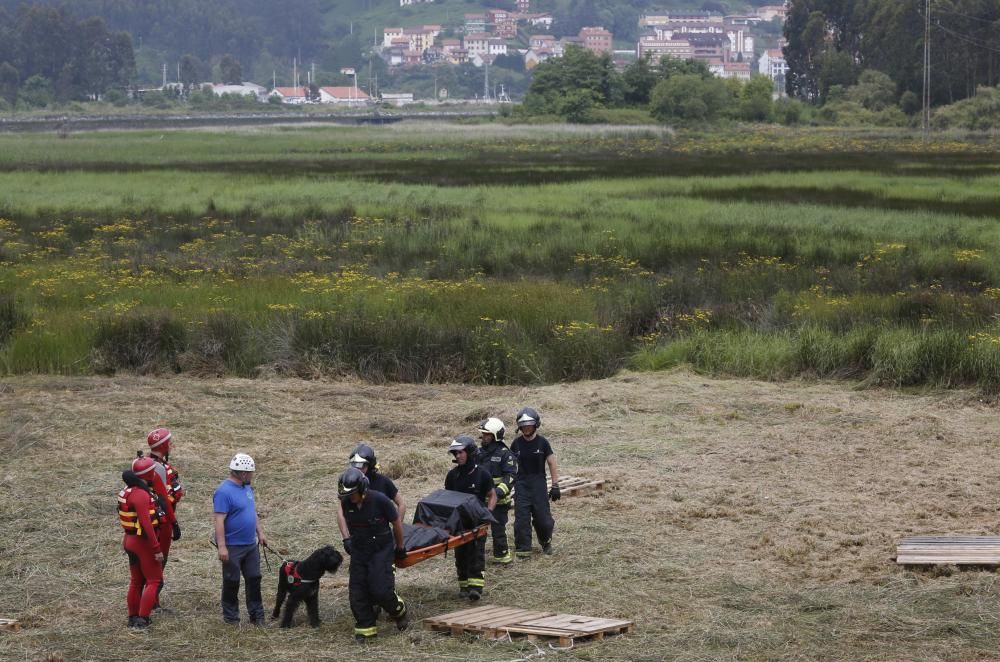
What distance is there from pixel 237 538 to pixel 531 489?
2.84 meters

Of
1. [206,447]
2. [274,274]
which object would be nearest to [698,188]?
[274,274]

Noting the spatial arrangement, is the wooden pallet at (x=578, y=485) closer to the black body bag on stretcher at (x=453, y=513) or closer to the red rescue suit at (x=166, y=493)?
the black body bag on stretcher at (x=453, y=513)

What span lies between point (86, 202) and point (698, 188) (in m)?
19.0

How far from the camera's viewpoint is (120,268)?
29.7 metres

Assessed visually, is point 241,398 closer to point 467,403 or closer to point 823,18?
point 467,403

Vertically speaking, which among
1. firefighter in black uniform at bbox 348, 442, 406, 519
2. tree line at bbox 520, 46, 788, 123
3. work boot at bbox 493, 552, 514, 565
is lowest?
work boot at bbox 493, 552, 514, 565

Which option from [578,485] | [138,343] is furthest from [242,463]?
[138,343]

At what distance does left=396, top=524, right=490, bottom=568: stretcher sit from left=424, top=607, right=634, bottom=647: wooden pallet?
46 cm

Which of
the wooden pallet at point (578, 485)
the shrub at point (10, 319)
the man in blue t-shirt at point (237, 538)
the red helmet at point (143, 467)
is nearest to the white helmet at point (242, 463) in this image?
the man in blue t-shirt at point (237, 538)

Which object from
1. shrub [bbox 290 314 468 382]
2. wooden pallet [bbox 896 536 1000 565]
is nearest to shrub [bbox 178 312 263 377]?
shrub [bbox 290 314 468 382]

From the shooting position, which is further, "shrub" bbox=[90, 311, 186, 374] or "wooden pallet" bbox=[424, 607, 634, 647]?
"shrub" bbox=[90, 311, 186, 374]

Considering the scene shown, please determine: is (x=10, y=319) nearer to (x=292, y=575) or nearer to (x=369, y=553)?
(x=292, y=575)

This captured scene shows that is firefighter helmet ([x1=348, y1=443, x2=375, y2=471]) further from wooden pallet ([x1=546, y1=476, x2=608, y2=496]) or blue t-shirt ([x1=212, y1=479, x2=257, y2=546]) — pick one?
wooden pallet ([x1=546, y1=476, x2=608, y2=496])

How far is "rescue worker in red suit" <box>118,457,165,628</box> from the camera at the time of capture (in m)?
10.7
